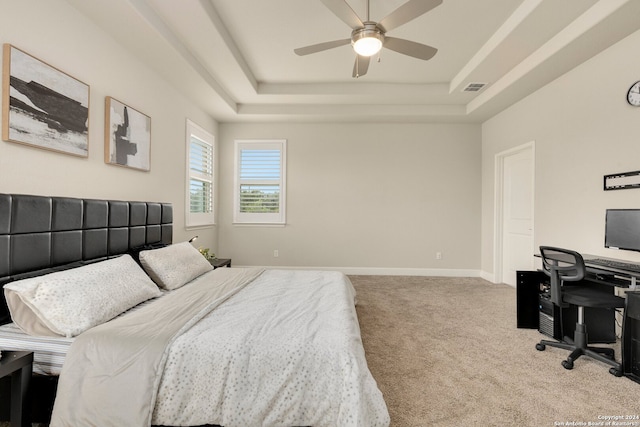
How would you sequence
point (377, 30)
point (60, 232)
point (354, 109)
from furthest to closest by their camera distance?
point (354, 109)
point (377, 30)
point (60, 232)

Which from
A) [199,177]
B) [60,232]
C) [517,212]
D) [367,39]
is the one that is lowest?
[60,232]

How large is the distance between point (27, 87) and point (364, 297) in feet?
12.2

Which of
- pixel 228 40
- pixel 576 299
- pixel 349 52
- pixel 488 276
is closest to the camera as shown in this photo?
→ pixel 576 299

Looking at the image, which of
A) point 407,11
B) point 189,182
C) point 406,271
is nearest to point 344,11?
point 407,11

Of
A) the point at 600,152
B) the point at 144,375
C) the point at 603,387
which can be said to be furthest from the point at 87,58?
the point at 600,152

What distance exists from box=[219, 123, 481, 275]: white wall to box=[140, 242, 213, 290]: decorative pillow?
2.48 metres

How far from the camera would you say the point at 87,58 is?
2.48 meters

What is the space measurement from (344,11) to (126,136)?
87.5 inches

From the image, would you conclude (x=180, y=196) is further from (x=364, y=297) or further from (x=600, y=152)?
(x=600, y=152)

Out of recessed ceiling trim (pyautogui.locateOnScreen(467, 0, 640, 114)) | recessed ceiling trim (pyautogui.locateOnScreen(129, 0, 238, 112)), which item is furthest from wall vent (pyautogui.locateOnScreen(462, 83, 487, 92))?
recessed ceiling trim (pyautogui.locateOnScreen(129, 0, 238, 112))

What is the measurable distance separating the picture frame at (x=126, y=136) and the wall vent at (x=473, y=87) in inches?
155

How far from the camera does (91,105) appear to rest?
8.28 ft

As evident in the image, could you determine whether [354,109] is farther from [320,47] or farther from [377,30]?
[377,30]

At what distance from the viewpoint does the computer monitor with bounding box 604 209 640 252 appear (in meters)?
2.51
